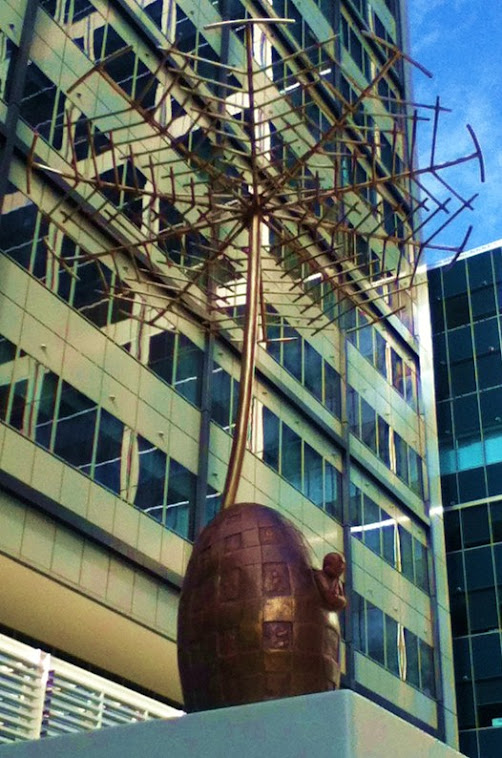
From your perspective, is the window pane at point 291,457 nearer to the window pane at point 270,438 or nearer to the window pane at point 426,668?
the window pane at point 270,438

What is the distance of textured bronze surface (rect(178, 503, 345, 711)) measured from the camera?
24.2 feet

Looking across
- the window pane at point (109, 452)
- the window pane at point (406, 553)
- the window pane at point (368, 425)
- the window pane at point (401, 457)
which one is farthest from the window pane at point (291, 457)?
the window pane at point (401, 457)

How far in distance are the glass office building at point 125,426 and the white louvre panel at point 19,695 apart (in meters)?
0.11

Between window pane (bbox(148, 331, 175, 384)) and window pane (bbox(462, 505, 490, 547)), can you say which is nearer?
window pane (bbox(148, 331, 175, 384))

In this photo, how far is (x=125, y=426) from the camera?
22.5 m

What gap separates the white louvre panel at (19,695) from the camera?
52.4 ft

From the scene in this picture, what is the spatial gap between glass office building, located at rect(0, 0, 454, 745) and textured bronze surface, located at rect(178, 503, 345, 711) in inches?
166

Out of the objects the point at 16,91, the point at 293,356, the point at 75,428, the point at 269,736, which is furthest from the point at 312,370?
the point at 269,736

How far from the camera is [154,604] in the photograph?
21.8m

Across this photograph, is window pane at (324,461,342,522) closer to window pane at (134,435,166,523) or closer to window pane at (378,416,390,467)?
window pane at (378,416,390,467)

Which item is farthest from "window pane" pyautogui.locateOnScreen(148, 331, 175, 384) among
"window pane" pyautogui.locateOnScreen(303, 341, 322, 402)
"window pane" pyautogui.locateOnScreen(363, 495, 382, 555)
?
"window pane" pyautogui.locateOnScreen(363, 495, 382, 555)

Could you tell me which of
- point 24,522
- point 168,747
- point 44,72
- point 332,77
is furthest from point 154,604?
point 332,77

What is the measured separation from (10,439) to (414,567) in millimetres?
19827

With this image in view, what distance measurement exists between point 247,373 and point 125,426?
13.6m
